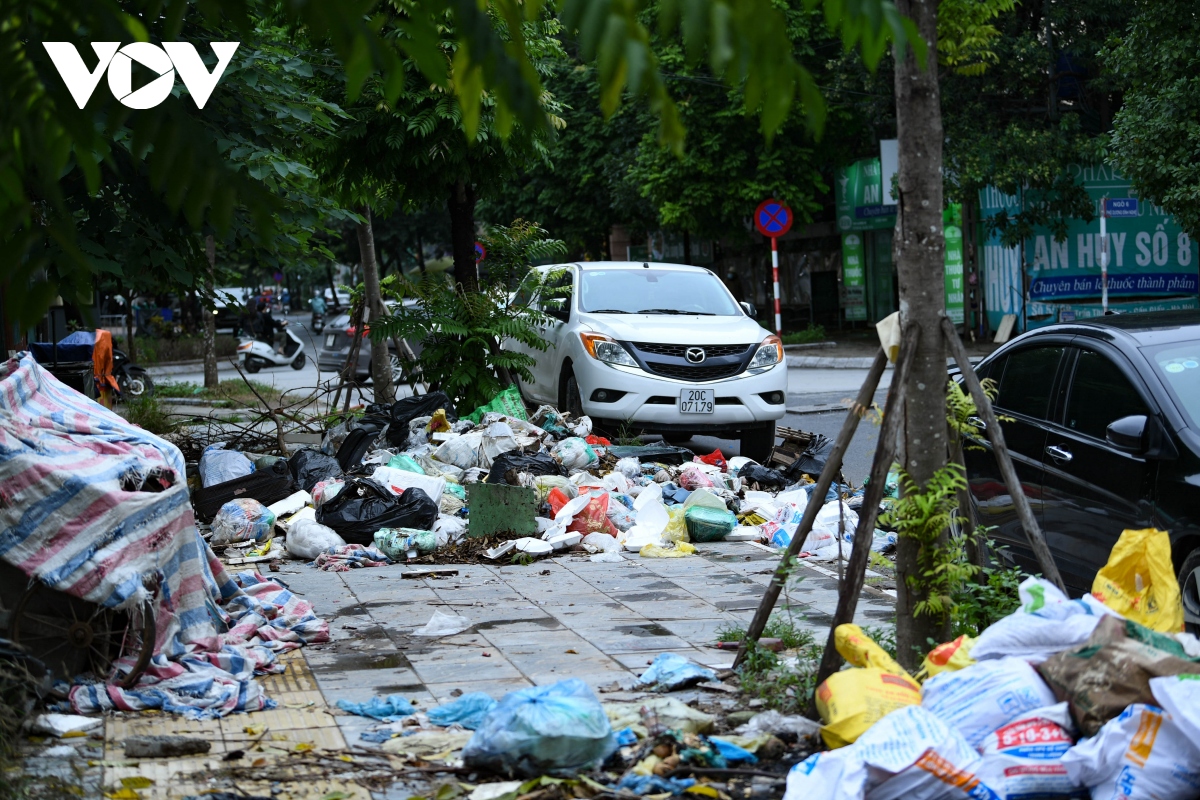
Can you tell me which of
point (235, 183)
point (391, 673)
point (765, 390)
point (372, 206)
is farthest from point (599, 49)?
point (372, 206)

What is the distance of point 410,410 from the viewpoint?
11.4 m

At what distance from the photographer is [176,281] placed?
28.3ft

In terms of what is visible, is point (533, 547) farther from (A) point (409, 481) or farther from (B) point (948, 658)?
(B) point (948, 658)

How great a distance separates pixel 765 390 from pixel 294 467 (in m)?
4.18

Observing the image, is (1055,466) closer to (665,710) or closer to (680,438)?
(665,710)

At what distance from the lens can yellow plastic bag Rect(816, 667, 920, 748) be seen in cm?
385

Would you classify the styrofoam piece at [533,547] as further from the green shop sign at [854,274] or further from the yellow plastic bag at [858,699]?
the green shop sign at [854,274]

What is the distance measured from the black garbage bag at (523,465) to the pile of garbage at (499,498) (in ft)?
0.05

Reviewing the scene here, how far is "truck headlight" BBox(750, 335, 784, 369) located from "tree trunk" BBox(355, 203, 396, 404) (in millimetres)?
4769

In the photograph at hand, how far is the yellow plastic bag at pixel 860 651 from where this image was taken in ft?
13.7

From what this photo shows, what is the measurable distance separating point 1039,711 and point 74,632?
11.9ft

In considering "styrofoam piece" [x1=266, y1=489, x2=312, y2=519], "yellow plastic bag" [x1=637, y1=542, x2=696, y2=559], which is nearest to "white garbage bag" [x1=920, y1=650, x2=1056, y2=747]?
"yellow plastic bag" [x1=637, y1=542, x2=696, y2=559]

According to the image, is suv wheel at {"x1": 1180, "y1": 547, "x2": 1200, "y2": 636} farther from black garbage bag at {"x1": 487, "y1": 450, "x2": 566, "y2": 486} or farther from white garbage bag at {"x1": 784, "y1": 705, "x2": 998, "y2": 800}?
black garbage bag at {"x1": 487, "y1": 450, "x2": 566, "y2": 486}

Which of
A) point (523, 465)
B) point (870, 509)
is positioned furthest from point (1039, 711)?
point (523, 465)
